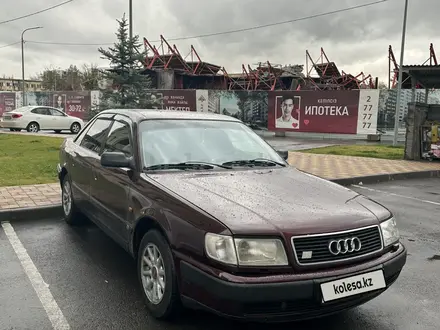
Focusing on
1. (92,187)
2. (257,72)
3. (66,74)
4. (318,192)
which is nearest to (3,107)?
(257,72)

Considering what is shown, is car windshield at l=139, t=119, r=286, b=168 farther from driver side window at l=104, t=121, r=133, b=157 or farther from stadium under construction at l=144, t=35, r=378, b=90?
stadium under construction at l=144, t=35, r=378, b=90

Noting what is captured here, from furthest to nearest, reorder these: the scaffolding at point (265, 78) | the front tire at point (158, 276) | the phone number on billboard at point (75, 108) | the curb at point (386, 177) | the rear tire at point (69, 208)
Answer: the scaffolding at point (265, 78)
the phone number on billboard at point (75, 108)
the curb at point (386, 177)
the rear tire at point (69, 208)
the front tire at point (158, 276)

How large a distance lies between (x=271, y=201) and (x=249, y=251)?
1.80 feet

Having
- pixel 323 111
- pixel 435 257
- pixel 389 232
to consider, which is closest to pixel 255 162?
pixel 389 232

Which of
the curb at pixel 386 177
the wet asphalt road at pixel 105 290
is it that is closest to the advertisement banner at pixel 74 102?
the curb at pixel 386 177

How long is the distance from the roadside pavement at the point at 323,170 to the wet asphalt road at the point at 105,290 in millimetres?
738

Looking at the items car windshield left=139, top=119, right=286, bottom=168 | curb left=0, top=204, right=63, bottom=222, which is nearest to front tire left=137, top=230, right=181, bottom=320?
car windshield left=139, top=119, right=286, bottom=168

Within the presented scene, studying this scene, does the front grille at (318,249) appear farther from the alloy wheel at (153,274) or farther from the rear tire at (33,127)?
the rear tire at (33,127)

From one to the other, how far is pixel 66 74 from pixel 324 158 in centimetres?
5567

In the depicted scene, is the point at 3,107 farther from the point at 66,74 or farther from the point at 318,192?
the point at 318,192

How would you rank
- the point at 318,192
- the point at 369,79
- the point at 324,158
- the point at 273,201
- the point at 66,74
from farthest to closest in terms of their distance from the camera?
the point at 66,74, the point at 369,79, the point at 324,158, the point at 318,192, the point at 273,201

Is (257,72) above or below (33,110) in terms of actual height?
above

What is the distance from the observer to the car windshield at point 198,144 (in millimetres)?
3832

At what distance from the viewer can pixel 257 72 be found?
112 feet
